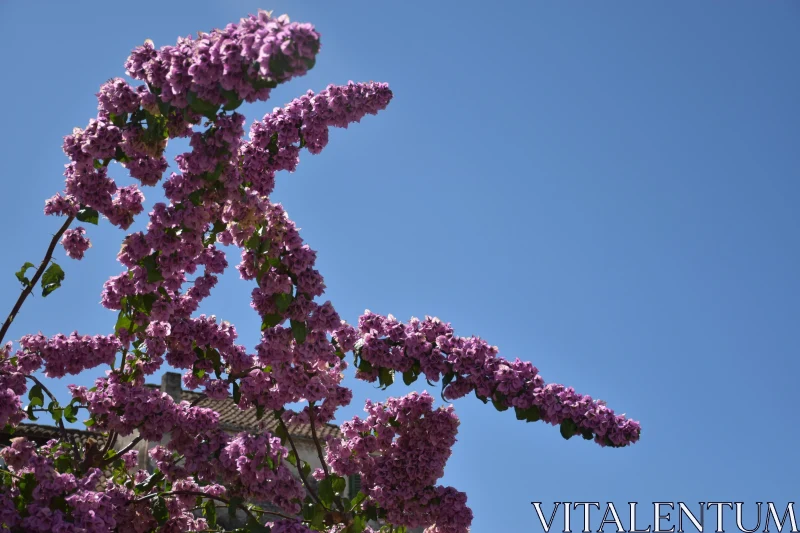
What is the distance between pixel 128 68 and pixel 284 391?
3.18 m

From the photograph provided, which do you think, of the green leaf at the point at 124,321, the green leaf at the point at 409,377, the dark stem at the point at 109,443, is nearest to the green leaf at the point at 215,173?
the green leaf at the point at 124,321

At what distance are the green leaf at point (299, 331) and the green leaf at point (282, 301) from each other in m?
0.17

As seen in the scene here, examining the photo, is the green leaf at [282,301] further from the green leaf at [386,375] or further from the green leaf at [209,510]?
the green leaf at [209,510]

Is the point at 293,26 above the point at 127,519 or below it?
above

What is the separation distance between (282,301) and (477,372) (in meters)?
1.98

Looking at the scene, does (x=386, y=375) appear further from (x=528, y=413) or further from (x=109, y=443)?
(x=109, y=443)

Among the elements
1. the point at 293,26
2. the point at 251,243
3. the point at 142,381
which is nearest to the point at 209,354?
the point at 142,381

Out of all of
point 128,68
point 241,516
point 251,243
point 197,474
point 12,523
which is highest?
→ point 241,516

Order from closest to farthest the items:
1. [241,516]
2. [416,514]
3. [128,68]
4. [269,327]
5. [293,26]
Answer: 1. [293,26]
2. [128,68]
3. [269,327]
4. [416,514]
5. [241,516]

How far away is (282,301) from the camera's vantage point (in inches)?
316

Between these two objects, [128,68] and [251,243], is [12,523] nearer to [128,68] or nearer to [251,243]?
[251,243]

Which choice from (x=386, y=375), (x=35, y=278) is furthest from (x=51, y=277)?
(x=386, y=375)

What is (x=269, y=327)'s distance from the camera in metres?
8.27

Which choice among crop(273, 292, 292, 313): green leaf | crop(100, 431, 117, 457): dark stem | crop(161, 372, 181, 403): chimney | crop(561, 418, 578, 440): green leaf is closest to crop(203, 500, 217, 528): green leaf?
crop(100, 431, 117, 457): dark stem
